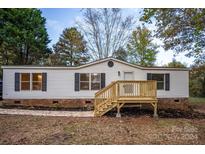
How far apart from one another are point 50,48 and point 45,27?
1.57m

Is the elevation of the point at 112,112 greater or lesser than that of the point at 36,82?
lesser

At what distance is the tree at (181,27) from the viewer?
7865 millimetres

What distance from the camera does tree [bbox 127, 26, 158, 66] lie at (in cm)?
1814

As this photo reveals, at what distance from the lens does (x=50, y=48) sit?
58.4 ft

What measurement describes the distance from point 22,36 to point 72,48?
3.82 metres

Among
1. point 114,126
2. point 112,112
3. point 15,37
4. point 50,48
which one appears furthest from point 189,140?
point 50,48

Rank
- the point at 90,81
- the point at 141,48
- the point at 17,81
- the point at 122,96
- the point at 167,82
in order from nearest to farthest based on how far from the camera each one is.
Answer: the point at 122,96 → the point at 17,81 → the point at 90,81 → the point at 167,82 → the point at 141,48

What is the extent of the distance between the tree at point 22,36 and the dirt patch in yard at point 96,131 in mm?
8610

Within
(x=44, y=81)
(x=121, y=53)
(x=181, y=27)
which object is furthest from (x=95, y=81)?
(x=121, y=53)

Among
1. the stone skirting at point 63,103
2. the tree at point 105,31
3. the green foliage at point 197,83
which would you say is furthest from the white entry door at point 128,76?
the tree at point 105,31

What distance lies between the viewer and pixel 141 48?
59.7 ft

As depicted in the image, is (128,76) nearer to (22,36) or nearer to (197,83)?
(197,83)

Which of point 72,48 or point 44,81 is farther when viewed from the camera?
point 72,48
